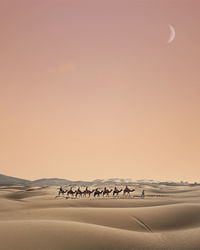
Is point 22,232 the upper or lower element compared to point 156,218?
lower

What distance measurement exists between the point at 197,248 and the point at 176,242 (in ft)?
2.72

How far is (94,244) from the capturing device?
27.9 ft

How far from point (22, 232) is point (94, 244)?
2.16 m

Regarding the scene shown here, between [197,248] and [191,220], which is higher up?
[191,220]

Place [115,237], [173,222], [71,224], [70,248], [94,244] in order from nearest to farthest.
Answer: [70,248] → [94,244] → [115,237] → [71,224] → [173,222]

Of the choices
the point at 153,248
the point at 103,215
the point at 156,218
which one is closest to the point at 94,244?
the point at 153,248

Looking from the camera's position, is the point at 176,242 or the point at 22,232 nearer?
the point at 22,232

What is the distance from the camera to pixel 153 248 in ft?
29.0

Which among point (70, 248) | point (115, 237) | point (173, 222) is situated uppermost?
point (173, 222)

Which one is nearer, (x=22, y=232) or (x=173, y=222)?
(x=22, y=232)

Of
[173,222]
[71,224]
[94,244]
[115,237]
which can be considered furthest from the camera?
[173,222]

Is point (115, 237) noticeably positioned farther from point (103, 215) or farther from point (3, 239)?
point (103, 215)

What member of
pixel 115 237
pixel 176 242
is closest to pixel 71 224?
pixel 115 237

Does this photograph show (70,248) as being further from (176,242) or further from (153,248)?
(176,242)
